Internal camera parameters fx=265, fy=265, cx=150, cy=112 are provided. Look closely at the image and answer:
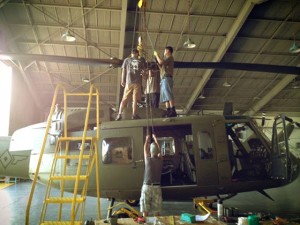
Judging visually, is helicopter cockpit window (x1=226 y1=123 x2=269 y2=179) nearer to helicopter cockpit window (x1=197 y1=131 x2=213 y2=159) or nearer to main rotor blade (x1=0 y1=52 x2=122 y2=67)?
helicopter cockpit window (x1=197 y1=131 x2=213 y2=159)

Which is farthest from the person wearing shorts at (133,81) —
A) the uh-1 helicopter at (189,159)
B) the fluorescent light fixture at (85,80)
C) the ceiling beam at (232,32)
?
the fluorescent light fixture at (85,80)

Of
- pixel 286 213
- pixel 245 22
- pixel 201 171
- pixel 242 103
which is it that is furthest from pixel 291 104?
pixel 201 171

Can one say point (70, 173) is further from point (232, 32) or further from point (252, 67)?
point (232, 32)

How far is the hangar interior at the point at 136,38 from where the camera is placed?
11.8m

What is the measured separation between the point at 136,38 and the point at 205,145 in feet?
31.2

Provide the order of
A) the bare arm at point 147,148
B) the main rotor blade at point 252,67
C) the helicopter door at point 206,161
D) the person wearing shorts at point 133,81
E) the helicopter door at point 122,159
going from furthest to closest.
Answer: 1. the main rotor blade at point 252,67
2. the person wearing shorts at point 133,81
3. the helicopter door at point 122,159
4. the helicopter door at point 206,161
5. the bare arm at point 147,148

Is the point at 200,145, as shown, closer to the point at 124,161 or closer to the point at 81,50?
the point at 124,161

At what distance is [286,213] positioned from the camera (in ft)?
21.3

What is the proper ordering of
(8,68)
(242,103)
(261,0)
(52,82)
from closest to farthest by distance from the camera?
1. (261,0)
2. (8,68)
3. (52,82)
4. (242,103)

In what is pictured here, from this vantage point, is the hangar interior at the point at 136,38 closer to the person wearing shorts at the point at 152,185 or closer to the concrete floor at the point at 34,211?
the person wearing shorts at the point at 152,185

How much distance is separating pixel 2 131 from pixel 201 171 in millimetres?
13500

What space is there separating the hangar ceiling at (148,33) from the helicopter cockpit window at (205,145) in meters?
4.12

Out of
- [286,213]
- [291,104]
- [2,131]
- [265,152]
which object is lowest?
[286,213]

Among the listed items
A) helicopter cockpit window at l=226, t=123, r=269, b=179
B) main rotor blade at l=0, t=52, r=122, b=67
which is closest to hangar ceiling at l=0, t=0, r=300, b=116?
main rotor blade at l=0, t=52, r=122, b=67
